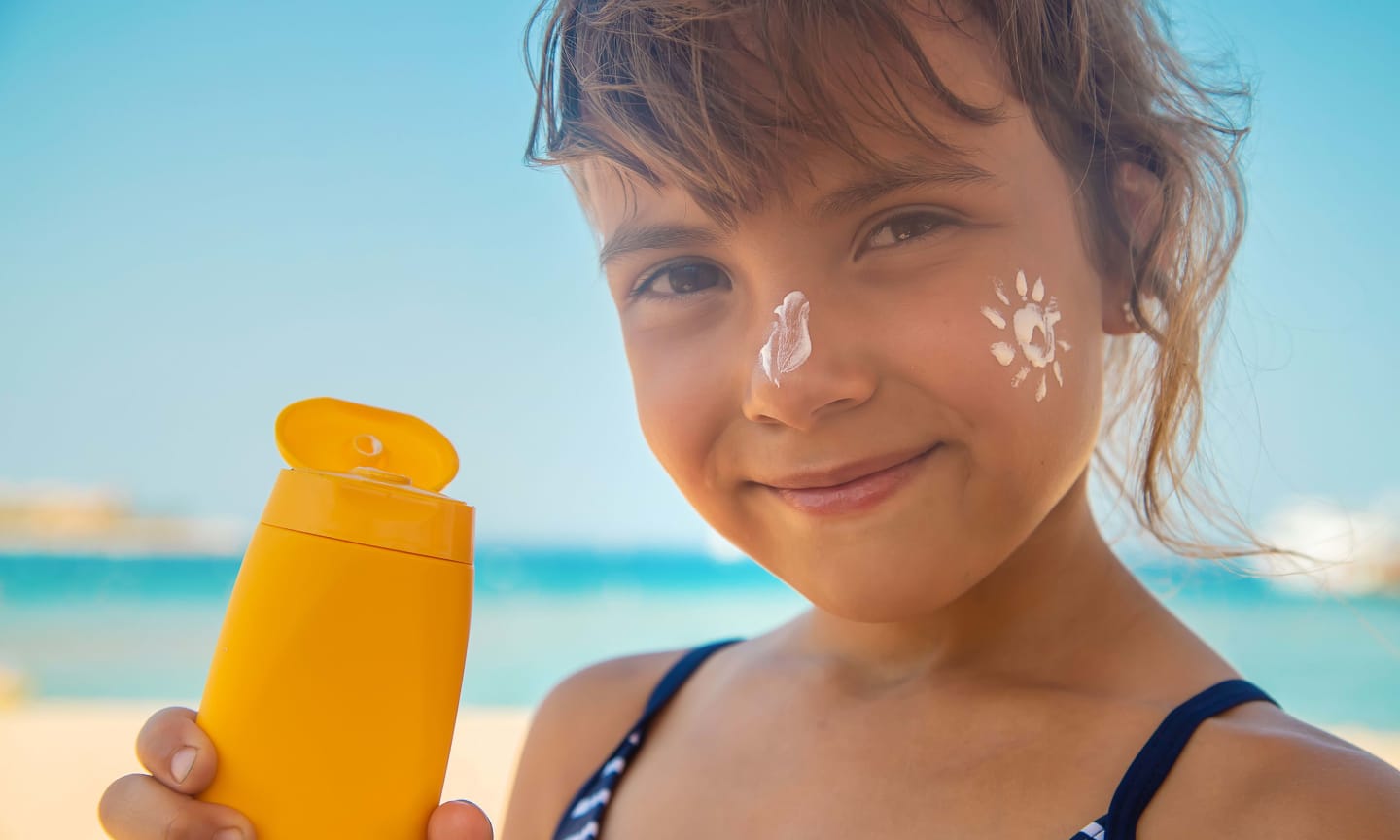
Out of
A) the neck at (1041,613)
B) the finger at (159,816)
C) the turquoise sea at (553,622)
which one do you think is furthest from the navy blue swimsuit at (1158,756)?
the turquoise sea at (553,622)

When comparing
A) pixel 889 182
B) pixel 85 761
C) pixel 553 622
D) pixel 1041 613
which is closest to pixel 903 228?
pixel 889 182

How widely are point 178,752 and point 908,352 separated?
682mm

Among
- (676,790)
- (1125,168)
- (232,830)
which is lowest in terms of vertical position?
(676,790)

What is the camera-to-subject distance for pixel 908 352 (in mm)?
873

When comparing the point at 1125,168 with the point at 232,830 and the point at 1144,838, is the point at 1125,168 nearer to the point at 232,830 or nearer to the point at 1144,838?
the point at 1144,838

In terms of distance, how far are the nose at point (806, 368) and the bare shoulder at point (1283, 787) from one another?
45cm

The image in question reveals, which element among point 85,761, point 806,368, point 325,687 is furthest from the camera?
point 85,761

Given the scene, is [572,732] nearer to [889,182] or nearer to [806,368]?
[806,368]

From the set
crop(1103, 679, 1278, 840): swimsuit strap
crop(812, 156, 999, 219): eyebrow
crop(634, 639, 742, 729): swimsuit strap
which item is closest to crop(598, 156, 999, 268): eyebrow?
crop(812, 156, 999, 219): eyebrow

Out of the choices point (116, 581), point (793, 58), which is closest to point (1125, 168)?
point (793, 58)

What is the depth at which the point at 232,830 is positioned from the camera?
73 cm

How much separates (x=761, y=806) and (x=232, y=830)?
0.57 m

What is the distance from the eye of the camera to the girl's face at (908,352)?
879 millimetres

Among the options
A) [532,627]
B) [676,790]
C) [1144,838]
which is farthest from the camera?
[532,627]
